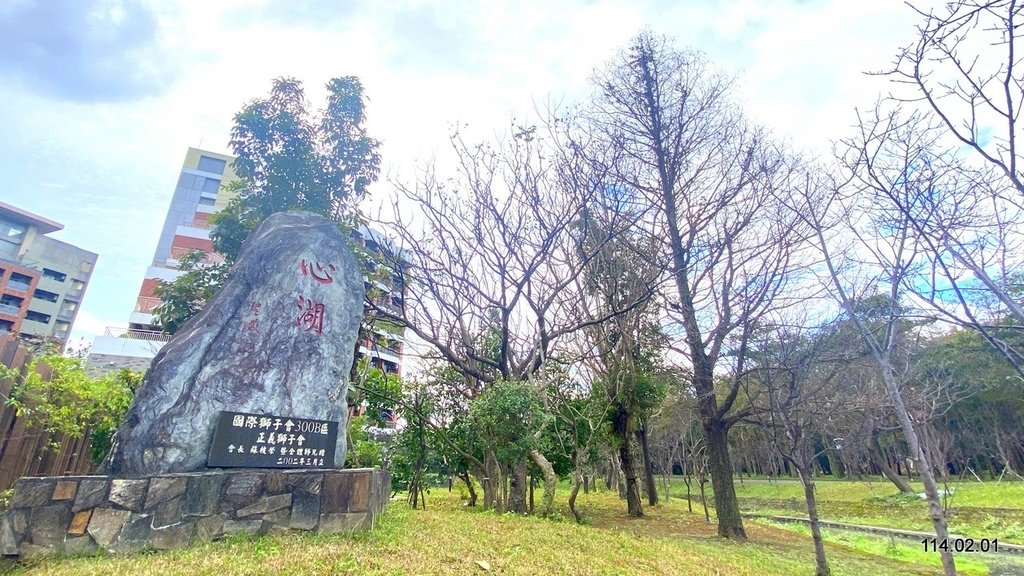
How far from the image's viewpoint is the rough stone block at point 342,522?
4.84 m

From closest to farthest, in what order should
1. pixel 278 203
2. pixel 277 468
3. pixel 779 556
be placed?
pixel 277 468 → pixel 779 556 → pixel 278 203

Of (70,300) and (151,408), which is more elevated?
(70,300)

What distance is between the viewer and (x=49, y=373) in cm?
646

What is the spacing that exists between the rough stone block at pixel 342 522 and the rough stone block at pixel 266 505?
1.34 ft

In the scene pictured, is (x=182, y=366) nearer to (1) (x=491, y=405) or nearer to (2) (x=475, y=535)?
(2) (x=475, y=535)

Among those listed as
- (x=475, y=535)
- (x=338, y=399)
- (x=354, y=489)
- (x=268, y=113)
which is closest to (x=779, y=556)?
(x=475, y=535)

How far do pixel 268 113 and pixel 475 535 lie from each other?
880 centimetres

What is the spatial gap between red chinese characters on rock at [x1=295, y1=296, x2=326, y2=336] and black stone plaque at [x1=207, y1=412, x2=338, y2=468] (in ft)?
3.70

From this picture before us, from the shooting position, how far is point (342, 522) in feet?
16.1

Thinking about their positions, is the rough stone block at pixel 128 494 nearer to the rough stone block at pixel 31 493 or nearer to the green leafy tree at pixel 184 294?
the rough stone block at pixel 31 493

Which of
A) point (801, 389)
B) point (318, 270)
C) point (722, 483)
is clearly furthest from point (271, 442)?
point (722, 483)

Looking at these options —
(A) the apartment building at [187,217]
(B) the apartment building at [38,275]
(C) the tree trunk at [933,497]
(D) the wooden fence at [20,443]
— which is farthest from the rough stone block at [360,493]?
(B) the apartment building at [38,275]

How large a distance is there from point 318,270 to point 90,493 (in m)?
3.13

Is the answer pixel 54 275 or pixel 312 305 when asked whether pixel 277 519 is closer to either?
pixel 312 305
